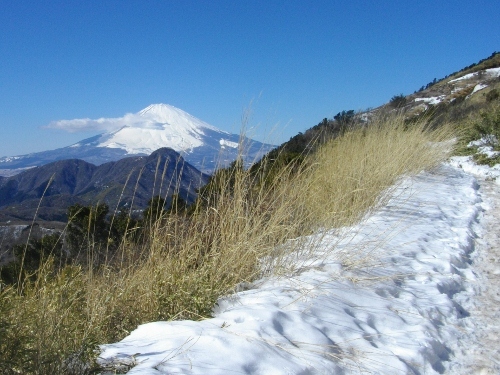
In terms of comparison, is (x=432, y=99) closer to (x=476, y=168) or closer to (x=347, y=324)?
(x=476, y=168)

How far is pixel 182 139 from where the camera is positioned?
155 inches

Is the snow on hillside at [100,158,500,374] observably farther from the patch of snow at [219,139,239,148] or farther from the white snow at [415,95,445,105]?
the white snow at [415,95,445,105]

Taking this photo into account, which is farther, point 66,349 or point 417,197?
point 417,197

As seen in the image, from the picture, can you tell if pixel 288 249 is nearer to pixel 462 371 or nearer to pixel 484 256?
pixel 462 371

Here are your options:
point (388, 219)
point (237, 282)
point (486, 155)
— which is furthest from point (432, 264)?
point (486, 155)

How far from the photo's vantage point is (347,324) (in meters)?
2.63

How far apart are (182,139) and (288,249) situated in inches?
53.7

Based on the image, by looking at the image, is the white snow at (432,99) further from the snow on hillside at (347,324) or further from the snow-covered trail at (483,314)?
the snow on hillside at (347,324)

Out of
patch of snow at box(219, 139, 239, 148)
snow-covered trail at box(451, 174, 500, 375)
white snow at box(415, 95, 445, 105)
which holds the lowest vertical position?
snow-covered trail at box(451, 174, 500, 375)

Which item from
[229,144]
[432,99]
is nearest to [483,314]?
[229,144]

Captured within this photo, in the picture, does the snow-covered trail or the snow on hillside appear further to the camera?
the snow-covered trail

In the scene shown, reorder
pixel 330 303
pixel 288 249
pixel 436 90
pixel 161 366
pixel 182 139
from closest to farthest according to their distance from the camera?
pixel 161 366
pixel 330 303
pixel 288 249
pixel 182 139
pixel 436 90

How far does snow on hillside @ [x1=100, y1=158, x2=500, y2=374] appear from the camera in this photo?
1990 millimetres

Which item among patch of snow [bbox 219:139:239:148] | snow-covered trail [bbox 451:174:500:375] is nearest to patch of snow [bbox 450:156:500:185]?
snow-covered trail [bbox 451:174:500:375]
